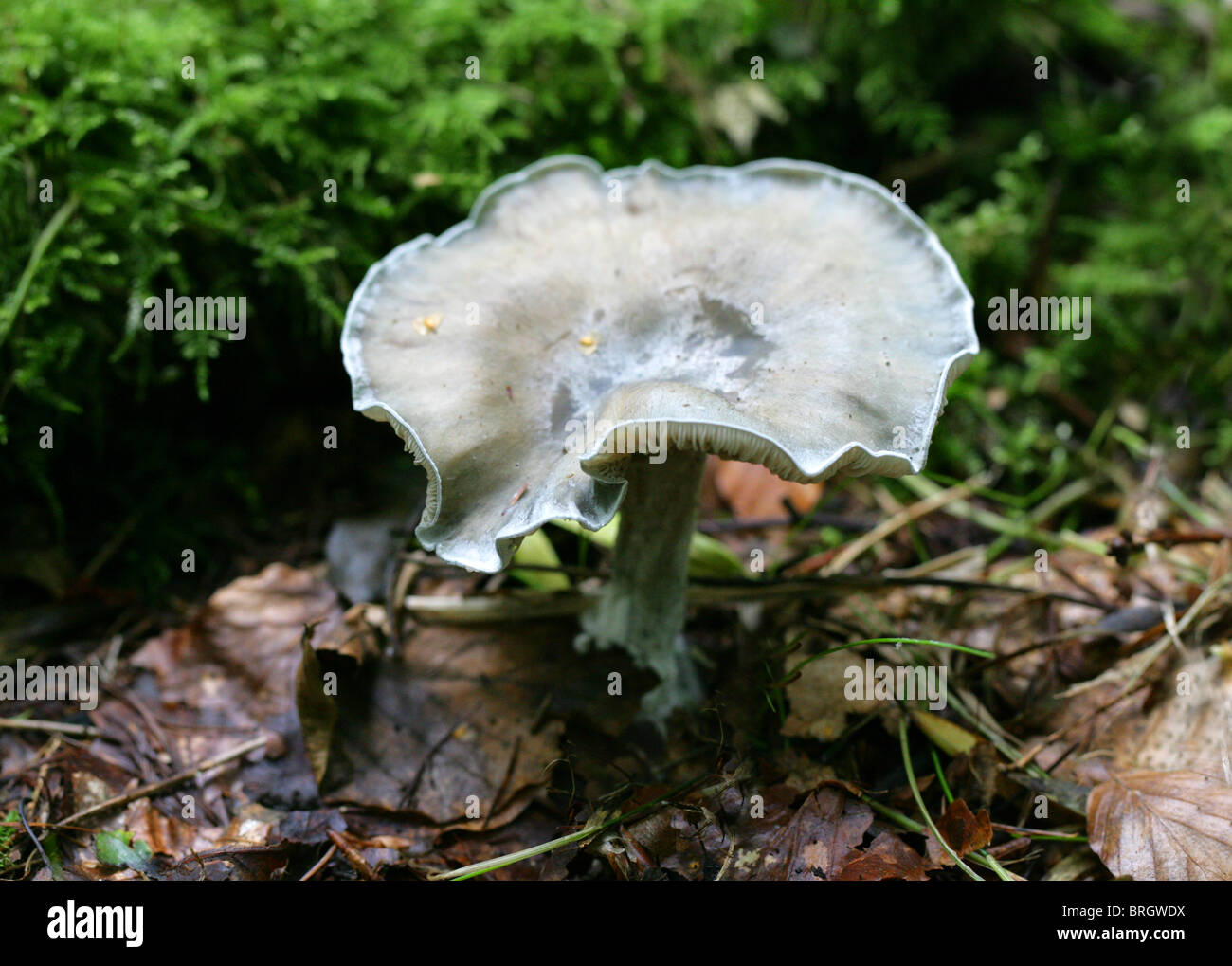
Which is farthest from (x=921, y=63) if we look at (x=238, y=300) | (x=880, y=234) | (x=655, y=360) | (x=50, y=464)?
(x=50, y=464)

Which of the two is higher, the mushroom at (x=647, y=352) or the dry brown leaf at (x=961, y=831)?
the mushroom at (x=647, y=352)

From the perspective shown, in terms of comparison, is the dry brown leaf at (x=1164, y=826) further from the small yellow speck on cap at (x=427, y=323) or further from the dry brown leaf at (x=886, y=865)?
the small yellow speck on cap at (x=427, y=323)

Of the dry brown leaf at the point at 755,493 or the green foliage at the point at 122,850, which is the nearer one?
the green foliage at the point at 122,850

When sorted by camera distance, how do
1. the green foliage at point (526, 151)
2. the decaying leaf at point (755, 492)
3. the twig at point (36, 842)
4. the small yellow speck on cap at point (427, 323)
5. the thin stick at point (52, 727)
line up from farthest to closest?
the decaying leaf at point (755, 492), the green foliage at point (526, 151), the thin stick at point (52, 727), the small yellow speck on cap at point (427, 323), the twig at point (36, 842)

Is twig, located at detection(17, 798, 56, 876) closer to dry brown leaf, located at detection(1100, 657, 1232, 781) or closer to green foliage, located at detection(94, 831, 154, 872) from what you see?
green foliage, located at detection(94, 831, 154, 872)

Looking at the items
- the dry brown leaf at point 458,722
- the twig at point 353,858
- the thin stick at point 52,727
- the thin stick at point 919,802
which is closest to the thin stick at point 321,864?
the twig at point 353,858

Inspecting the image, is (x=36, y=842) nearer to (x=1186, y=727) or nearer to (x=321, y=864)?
(x=321, y=864)
